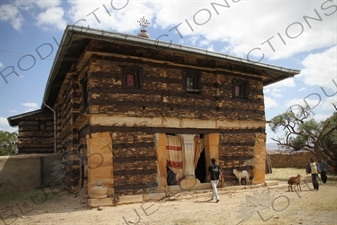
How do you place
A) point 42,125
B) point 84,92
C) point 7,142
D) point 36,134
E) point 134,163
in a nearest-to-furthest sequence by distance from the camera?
point 134,163 → point 84,92 → point 36,134 → point 42,125 → point 7,142

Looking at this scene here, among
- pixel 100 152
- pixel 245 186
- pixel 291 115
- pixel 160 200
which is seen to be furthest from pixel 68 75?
pixel 291 115

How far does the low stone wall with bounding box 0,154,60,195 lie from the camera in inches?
518

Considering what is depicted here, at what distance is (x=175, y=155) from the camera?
39.3 ft

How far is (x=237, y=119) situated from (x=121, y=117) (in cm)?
530

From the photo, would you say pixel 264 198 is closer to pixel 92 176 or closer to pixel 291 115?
pixel 92 176

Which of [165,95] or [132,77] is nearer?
[132,77]

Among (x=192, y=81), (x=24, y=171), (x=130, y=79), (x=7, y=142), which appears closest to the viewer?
(x=130, y=79)

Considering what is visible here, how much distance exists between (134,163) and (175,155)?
1.90 meters

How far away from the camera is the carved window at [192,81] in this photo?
489 inches

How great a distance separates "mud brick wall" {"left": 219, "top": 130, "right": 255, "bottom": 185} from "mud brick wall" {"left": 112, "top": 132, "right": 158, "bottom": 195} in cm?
328

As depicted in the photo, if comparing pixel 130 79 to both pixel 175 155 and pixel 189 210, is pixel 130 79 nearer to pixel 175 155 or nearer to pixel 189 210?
pixel 175 155

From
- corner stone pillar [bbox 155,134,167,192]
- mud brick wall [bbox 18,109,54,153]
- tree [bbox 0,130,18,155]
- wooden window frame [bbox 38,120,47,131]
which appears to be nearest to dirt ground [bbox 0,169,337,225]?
corner stone pillar [bbox 155,134,167,192]

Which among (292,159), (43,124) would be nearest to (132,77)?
(43,124)

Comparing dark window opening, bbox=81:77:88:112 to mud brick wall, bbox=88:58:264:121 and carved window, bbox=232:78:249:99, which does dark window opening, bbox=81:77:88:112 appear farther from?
carved window, bbox=232:78:249:99
